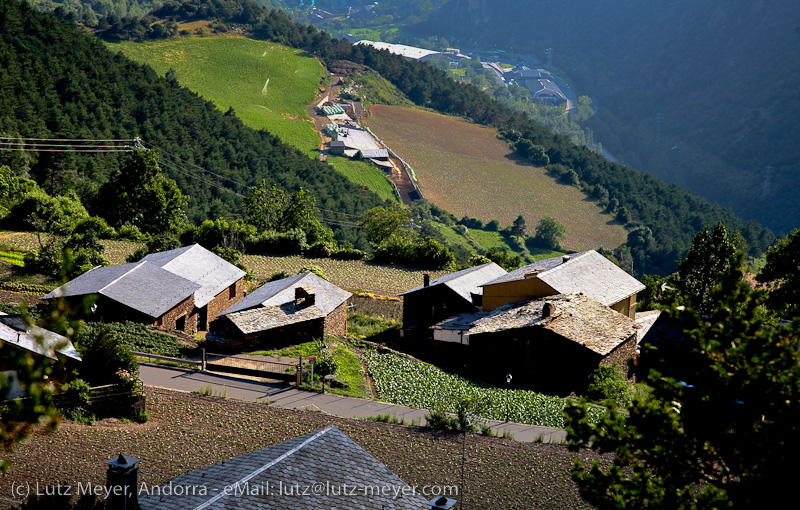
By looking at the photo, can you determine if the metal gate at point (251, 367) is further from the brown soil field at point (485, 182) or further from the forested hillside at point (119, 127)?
the brown soil field at point (485, 182)

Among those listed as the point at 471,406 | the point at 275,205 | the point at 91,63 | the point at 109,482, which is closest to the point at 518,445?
the point at 471,406

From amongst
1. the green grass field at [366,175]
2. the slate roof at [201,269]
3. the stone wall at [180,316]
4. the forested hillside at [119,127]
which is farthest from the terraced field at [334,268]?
the green grass field at [366,175]

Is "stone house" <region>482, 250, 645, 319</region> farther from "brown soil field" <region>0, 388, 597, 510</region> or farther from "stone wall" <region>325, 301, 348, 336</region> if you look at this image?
"brown soil field" <region>0, 388, 597, 510</region>

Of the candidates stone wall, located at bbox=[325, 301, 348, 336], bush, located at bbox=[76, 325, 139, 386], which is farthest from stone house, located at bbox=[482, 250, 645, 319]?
bush, located at bbox=[76, 325, 139, 386]

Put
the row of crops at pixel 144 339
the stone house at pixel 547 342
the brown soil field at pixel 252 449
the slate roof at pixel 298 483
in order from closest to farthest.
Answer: the slate roof at pixel 298 483 < the brown soil field at pixel 252 449 < the row of crops at pixel 144 339 < the stone house at pixel 547 342

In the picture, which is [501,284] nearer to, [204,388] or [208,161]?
[204,388]

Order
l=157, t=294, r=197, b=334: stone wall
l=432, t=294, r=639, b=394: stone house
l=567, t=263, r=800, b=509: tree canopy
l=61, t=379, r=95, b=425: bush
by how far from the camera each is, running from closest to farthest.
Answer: l=567, t=263, r=800, b=509: tree canopy
l=61, t=379, r=95, b=425: bush
l=432, t=294, r=639, b=394: stone house
l=157, t=294, r=197, b=334: stone wall

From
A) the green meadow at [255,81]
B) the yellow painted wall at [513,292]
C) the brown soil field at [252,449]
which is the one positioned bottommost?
the green meadow at [255,81]
